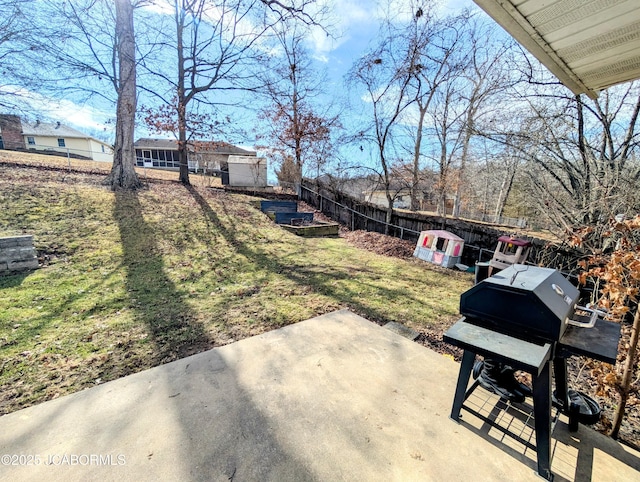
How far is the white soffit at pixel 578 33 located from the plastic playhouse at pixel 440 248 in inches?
180

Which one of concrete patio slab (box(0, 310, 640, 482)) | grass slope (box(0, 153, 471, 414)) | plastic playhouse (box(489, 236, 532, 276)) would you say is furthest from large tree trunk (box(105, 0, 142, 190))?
plastic playhouse (box(489, 236, 532, 276))

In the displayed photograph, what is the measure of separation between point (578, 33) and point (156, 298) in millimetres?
4968

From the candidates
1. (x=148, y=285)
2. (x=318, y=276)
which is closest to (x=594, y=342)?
(x=318, y=276)

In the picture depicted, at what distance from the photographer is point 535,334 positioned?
55.7 inches

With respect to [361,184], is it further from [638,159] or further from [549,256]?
[638,159]

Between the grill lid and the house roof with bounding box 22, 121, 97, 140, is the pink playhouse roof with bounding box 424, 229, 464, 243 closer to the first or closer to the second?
the grill lid

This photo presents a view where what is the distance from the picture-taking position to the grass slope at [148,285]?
8.34 feet

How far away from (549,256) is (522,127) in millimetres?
2554

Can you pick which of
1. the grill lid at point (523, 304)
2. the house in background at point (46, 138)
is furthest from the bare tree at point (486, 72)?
the house in background at point (46, 138)

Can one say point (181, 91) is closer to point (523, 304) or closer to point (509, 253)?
point (509, 253)

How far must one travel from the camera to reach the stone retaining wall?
13.3 ft

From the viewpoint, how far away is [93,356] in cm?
249

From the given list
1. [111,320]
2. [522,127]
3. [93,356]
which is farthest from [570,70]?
[111,320]

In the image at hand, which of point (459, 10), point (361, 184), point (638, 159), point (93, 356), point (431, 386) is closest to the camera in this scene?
point (431, 386)
